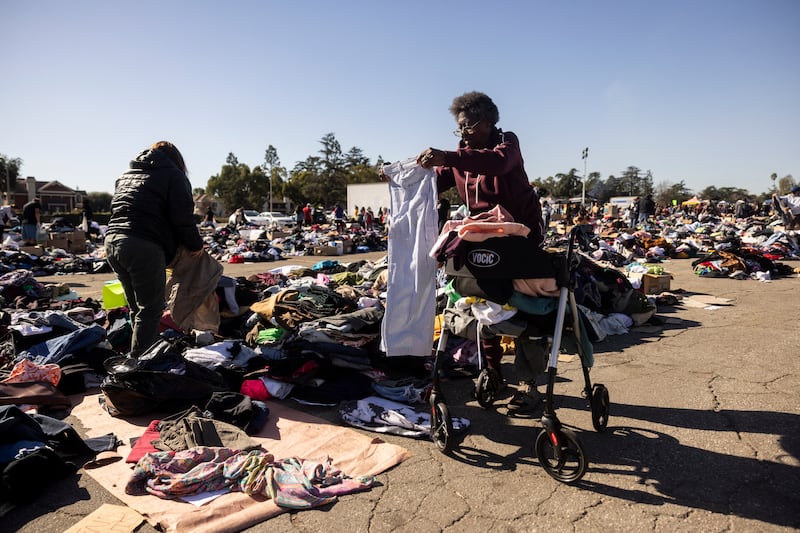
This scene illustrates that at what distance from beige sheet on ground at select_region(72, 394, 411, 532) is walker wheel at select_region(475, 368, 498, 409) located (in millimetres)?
844

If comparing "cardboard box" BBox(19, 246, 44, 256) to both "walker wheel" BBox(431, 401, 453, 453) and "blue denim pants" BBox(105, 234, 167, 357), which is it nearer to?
"blue denim pants" BBox(105, 234, 167, 357)

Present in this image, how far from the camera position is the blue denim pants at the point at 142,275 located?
3779mm

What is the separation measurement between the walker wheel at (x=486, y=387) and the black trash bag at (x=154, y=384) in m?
2.03

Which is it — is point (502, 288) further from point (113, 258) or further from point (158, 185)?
point (113, 258)

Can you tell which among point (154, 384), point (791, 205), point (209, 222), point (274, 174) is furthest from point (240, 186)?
point (154, 384)

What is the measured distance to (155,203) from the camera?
12.7ft

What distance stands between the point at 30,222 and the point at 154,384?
44.8 feet

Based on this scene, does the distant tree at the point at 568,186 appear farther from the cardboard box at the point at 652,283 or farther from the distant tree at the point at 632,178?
the cardboard box at the point at 652,283

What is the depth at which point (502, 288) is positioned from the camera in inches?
108

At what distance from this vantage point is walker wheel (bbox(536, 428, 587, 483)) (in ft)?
8.11

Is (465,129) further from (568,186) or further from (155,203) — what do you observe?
(568,186)

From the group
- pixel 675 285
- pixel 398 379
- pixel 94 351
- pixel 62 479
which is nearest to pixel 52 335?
pixel 94 351

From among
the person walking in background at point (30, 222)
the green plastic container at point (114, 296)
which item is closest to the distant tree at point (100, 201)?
the person walking in background at point (30, 222)

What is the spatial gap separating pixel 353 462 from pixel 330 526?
62 cm
